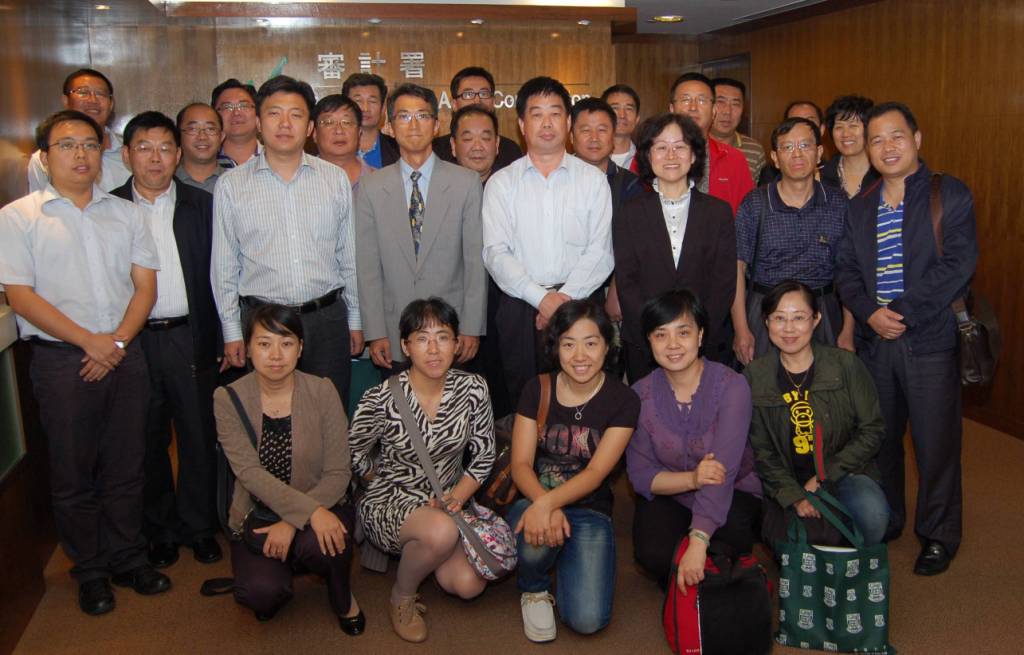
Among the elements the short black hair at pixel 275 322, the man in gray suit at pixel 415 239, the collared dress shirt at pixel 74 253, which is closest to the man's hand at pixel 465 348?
the man in gray suit at pixel 415 239

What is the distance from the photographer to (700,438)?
3.11 metres

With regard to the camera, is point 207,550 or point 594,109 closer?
point 207,550

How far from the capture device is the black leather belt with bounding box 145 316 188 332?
11.4 feet

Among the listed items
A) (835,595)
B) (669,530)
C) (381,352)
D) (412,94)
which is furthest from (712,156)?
(835,595)

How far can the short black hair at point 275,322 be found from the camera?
3.10 m

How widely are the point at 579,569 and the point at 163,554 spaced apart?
1.74 metres

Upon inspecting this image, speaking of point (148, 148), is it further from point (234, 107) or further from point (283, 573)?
point (283, 573)

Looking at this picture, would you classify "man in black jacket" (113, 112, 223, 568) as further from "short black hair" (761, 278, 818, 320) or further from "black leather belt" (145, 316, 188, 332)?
"short black hair" (761, 278, 818, 320)

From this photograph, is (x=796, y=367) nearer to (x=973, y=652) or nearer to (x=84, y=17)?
(x=973, y=652)

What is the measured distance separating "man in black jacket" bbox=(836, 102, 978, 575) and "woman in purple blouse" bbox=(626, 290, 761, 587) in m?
0.72

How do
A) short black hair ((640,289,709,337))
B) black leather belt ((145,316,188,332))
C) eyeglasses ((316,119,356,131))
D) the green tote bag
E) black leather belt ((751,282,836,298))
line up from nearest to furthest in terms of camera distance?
the green tote bag
short black hair ((640,289,709,337))
black leather belt ((145,316,188,332))
black leather belt ((751,282,836,298))
eyeglasses ((316,119,356,131))

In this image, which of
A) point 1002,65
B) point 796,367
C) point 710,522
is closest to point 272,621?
point 710,522

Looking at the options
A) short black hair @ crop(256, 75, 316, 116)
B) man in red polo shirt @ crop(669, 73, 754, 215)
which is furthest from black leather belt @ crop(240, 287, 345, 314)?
man in red polo shirt @ crop(669, 73, 754, 215)

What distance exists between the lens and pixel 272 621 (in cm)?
316
